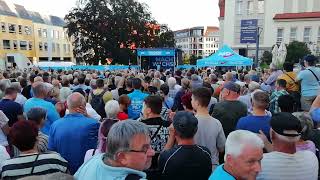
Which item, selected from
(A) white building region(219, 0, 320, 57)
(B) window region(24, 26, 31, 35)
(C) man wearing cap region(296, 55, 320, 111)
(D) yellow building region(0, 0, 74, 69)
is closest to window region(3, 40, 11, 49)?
(D) yellow building region(0, 0, 74, 69)

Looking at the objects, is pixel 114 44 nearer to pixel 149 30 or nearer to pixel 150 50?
pixel 149 30

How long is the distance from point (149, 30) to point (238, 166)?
148 ft

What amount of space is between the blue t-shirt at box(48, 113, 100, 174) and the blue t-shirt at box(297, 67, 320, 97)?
516cm

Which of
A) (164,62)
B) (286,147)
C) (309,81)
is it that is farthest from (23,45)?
(286,147)

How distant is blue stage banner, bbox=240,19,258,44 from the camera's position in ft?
150

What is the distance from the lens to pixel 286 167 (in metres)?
2.62

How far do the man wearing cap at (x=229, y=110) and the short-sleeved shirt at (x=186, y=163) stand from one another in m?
1.72

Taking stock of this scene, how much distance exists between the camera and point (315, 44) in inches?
2151

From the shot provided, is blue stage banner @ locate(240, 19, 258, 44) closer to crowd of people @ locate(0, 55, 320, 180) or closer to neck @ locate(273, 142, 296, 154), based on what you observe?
crowd of people @ locate(0, 55, 320, 180)

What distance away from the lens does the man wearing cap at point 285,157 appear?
2.62 m

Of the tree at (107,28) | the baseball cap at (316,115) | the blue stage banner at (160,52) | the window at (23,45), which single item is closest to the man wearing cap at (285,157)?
the baseball cap at (316,115)

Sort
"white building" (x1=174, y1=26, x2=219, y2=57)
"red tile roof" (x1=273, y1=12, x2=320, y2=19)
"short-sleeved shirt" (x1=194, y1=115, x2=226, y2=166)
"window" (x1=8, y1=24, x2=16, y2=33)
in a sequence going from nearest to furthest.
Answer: "short-sleeved shirt" (x1=194, y1=115, x2=226, y2=166)
"red tile roof" (x1=273, y1=12, x2=320, y2=19)
"window" (x1=8, y1=24, x2=16, y2=33)
"white building" (x1=174, y1=26, x2=219, y2=57)

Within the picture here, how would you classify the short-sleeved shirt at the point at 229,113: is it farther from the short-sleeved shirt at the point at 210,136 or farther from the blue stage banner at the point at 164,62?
the blue stage banner at the point at 164,62

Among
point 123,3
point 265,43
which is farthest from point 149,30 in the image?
point 265,43
